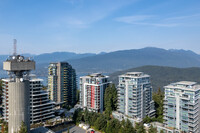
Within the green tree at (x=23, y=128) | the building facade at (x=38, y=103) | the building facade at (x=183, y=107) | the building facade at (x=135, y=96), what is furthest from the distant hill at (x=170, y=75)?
the green tree at (x=23, y=128)

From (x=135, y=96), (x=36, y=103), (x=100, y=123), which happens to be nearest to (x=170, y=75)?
(x=135, y=96)

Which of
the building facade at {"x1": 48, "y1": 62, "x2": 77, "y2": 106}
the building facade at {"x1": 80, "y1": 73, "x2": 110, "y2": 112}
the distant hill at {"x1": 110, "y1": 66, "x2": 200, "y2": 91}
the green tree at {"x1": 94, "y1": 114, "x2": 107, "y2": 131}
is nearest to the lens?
the green tree at {"x1": 94, "y1": 114, "x2": 107, "y2": 131}

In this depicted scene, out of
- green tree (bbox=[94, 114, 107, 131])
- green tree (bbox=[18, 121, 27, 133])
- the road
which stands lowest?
the road

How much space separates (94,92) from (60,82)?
999 cm

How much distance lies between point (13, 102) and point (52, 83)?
20167mm

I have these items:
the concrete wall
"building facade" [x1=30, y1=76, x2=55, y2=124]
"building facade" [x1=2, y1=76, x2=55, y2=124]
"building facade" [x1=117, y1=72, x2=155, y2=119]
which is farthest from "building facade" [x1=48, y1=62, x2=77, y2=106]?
the concrete wall

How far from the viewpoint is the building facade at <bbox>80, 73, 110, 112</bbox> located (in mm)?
37562

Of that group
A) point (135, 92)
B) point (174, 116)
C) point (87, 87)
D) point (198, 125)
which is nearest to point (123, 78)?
point (135, 92)

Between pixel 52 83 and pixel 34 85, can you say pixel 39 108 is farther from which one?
pixel 52 83

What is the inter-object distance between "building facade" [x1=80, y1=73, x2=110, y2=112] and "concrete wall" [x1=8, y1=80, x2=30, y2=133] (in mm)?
16738

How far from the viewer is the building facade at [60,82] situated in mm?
42812

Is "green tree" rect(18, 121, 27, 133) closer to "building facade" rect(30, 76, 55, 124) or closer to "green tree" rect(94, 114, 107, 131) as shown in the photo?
"building facade" rect(30, 76, 55, 124)

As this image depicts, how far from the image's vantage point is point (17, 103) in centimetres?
2270

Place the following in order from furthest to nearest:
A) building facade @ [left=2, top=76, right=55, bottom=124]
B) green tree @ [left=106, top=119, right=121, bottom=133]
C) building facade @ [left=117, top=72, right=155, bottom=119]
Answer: building facade @ [left=117, top=72, right=155, bottom=119] < building facade @ [left=2, top=76, right=55, bottom=124] < green tree @ [left=106, top=119, right=121, bottom=133]
